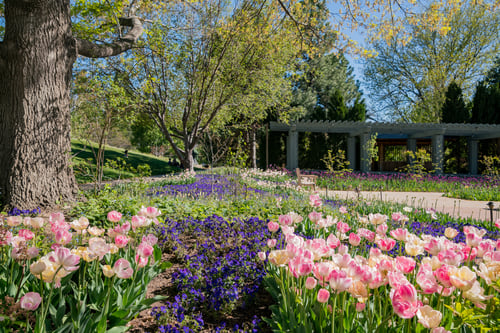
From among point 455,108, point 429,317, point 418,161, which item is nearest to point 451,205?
point 418,161

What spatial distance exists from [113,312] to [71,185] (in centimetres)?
394

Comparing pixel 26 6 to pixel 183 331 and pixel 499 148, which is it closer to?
pixel 183 331

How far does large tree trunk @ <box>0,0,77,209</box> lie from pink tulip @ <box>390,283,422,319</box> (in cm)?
505

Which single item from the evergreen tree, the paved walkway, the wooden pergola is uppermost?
the evergreen tree

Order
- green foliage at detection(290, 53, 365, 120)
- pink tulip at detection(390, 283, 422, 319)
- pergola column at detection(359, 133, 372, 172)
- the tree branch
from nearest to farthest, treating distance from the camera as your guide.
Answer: pink tulip at detection(390, 283, 422, 319), the tree branch, pergola column at detection(359, 133, 372, 172), green foliage at detection(290, 53, 365, 120)

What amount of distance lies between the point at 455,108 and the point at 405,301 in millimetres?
23908

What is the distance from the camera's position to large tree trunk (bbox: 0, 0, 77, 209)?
448 cm

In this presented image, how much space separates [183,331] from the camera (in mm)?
1738

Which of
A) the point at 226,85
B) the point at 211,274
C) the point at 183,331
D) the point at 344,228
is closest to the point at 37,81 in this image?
the point at 211,274

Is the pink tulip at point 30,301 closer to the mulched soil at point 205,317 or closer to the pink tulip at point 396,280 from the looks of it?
the mulched soil at point 205,317

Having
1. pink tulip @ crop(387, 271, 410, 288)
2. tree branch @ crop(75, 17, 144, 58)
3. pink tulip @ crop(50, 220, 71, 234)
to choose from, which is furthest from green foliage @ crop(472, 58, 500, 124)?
pink tulip @ crop(50, 220, 71, 234)

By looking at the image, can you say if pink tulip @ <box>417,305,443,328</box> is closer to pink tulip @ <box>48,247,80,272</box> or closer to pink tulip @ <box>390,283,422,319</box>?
pink tulip @ <box>390,283,422,319</box>

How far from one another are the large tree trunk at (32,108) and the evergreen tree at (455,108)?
23.0 metres

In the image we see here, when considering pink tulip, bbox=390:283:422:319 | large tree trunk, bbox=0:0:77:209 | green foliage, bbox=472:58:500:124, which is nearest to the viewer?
pink tulip, bbox=390:283:422:319
